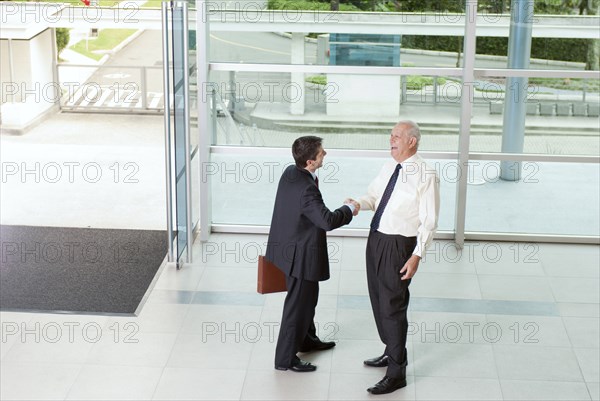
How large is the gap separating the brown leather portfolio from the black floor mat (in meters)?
1.47

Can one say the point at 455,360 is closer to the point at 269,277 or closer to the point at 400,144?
the point at 269,277

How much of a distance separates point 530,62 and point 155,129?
7.38m

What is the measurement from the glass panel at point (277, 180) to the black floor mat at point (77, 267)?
762mm

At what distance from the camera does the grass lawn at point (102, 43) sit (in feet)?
59.1

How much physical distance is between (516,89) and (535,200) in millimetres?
1015

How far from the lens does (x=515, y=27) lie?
7.82 metres

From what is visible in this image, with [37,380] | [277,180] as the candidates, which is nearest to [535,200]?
[277,180]

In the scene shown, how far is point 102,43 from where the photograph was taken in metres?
18.5

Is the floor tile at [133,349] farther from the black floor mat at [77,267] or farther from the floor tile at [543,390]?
the floor tile at [543,390]

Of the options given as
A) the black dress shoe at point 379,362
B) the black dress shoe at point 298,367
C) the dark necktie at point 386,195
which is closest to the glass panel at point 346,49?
the dark necktie at point 386,195

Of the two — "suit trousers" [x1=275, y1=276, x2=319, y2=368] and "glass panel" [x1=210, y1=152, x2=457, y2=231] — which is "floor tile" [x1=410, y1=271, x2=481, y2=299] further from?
"suit trousers" [x1=275, y1=276, x2=319, y2=368]

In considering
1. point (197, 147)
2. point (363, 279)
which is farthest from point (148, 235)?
point (363, 279)

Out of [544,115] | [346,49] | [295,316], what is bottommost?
[295,316]

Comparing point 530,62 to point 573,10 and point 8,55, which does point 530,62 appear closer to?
point 573,10
